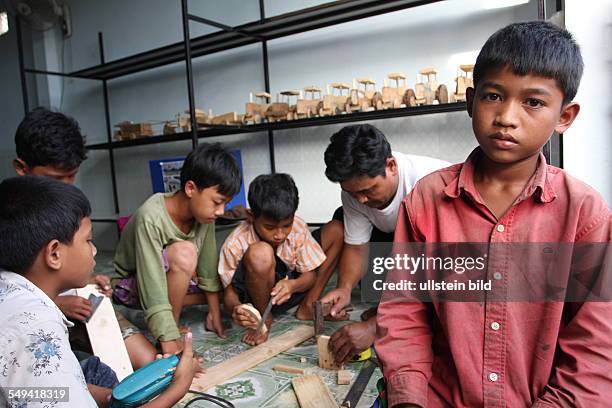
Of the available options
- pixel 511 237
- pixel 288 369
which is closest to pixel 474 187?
pixel 511 237

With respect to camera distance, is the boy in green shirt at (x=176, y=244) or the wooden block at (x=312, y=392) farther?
the boy in green shirt at (x=176, y=244)

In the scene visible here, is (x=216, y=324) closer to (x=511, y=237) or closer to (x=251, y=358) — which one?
(x=251, y=358)

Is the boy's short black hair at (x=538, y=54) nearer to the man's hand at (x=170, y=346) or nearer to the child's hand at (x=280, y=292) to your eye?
the child's hand at (x=280, y=292)

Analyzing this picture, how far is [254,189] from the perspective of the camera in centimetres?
191

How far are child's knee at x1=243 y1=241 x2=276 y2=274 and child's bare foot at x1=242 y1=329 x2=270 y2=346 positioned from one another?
255 millimetres

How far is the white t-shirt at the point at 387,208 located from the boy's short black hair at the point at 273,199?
297 mm

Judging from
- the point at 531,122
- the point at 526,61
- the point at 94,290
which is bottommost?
the point at 94,290

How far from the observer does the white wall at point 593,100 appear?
1929 millimetres

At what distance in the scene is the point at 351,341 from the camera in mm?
1436

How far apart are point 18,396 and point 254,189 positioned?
4.22 feet

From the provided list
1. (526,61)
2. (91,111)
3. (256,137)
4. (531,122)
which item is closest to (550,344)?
(531,122)

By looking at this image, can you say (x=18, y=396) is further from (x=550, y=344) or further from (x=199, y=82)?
(x=199, y=82)

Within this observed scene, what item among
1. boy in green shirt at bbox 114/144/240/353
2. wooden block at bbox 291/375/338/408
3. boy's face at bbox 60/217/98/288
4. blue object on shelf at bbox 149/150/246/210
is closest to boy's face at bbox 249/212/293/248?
boy in green shirt at bbox 114/144/240/353

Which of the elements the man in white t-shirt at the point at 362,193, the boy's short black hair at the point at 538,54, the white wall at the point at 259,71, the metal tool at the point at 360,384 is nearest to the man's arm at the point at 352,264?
the man in white t-shirt at the point at 362,193
